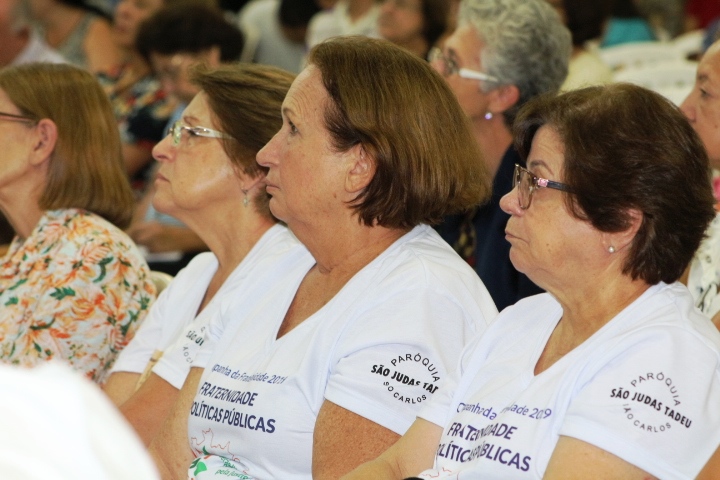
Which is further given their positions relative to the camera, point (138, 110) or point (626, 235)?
point (138, 110)

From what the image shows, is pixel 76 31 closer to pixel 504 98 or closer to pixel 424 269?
pixel 504 98

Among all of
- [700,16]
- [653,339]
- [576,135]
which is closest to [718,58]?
[576,135]

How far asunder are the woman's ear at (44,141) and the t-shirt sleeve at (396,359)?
1.45 metres

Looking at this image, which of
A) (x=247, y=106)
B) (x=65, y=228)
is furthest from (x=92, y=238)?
(x=247, y=106)

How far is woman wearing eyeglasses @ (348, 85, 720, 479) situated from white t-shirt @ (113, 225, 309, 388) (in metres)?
0.73

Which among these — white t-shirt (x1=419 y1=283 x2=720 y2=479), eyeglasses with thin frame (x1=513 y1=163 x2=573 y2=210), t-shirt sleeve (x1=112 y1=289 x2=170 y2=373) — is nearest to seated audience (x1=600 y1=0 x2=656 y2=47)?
t-shirt sleeve (x1=112 y1=289 x2=170 y2=373)

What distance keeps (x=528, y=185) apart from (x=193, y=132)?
45.5 inches

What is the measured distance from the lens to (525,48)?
11.3 feet

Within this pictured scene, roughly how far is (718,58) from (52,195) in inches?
75.5

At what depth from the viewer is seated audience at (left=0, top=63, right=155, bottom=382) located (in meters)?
2.88

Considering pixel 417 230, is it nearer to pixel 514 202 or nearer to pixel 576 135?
pixel 514 202

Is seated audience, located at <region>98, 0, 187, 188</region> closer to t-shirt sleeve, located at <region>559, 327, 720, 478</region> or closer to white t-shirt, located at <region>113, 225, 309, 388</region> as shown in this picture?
white t-shirt, located at <region>113, 225, 309, 388</region>

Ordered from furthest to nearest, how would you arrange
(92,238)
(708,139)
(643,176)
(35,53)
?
(35,53), (92,238), (708,139), (643,176)

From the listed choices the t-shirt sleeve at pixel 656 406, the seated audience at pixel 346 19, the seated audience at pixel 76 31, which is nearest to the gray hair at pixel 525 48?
the t-shirt sleeve at pixel 656 406
